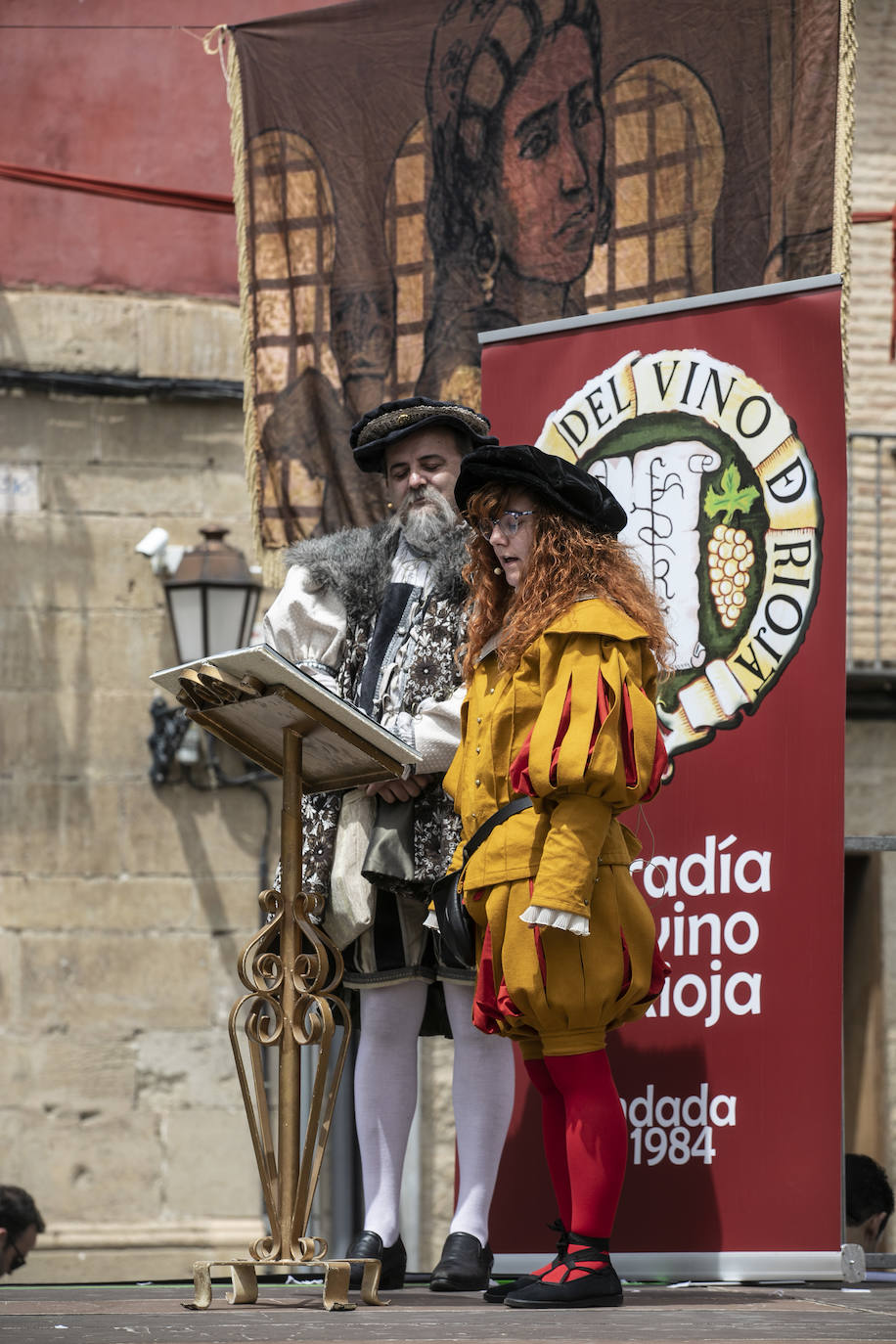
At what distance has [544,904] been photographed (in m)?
3.61

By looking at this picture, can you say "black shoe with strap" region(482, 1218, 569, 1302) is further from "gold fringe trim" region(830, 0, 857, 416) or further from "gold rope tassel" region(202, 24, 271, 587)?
"gold rope tassel" region(202, 24, 271, 587)

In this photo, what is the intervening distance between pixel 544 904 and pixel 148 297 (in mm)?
5545

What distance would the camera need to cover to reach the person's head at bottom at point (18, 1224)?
21.8 ft

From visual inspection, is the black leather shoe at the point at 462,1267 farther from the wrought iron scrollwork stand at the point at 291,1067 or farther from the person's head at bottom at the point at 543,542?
the person's head at bottom at the point at 543,542

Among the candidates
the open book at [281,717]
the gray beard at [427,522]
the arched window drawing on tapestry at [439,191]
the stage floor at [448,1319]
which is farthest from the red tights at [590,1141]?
the arched window drawing on tapestry at [439,191]

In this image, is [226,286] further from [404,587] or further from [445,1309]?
[445,1309]

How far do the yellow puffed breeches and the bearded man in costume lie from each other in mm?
326

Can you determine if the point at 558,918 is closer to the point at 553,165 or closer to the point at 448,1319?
the point at 448,1319

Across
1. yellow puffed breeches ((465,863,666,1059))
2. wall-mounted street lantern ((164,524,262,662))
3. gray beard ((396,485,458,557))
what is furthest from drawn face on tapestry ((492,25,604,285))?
wall-mounted street lantern ((164,524,262,662))

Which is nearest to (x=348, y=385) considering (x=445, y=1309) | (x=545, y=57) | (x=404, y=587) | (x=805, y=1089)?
(x=545, y=57)

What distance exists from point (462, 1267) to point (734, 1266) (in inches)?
23.0

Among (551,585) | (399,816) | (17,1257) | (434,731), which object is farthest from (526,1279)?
(17,1257)

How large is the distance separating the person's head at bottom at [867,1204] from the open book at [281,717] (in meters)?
2.71

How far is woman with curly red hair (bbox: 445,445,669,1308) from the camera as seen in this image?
3.68m
